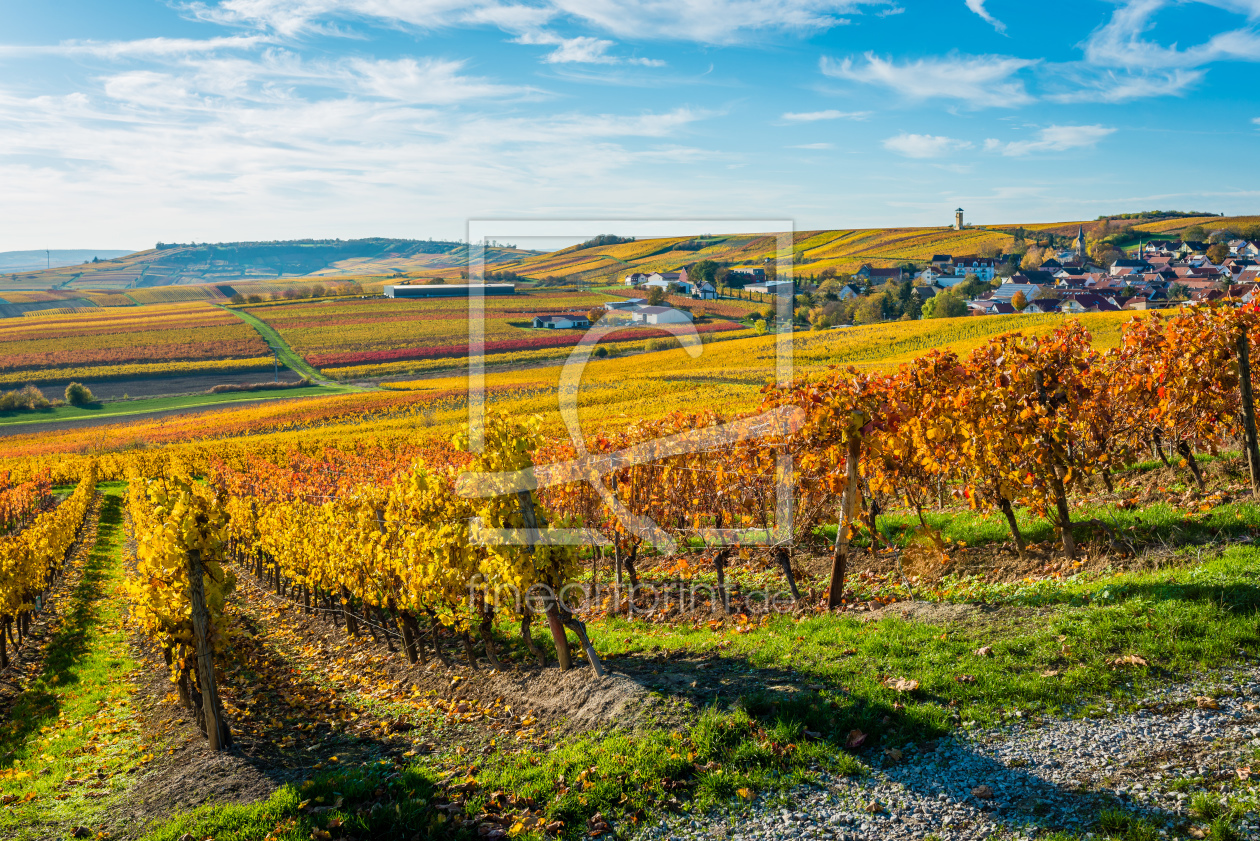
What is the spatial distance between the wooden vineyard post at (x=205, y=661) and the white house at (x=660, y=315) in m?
32.5

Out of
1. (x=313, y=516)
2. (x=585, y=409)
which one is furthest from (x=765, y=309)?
(x=313, y=516)

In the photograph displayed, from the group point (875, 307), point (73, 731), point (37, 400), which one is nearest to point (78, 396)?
point (37, 400)

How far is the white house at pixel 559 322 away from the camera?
7625 centimetres

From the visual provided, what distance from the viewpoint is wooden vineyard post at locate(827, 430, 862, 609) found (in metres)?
9.70

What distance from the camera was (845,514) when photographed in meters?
9.82

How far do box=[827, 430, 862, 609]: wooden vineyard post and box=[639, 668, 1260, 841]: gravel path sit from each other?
142 inches

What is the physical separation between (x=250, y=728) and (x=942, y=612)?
9718 mm

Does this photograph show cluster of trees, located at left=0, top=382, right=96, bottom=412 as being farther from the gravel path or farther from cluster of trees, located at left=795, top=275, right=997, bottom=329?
the gravel path

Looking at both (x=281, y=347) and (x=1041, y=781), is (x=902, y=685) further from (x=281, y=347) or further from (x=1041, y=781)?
(x=281, y=347)

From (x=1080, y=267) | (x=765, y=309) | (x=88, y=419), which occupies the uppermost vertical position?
(x=1080, y=267)

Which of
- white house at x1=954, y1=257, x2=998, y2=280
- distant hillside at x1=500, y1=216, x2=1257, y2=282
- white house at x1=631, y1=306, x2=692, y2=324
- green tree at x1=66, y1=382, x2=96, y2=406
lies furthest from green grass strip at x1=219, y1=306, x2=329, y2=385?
white house at x1=954, y1=257, x2=998, y2=280

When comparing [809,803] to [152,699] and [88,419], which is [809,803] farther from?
[88,419]

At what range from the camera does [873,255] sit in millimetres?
150125

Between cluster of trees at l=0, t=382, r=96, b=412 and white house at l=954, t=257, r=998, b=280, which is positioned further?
white house at l=954, t=257, r=998, b=280
